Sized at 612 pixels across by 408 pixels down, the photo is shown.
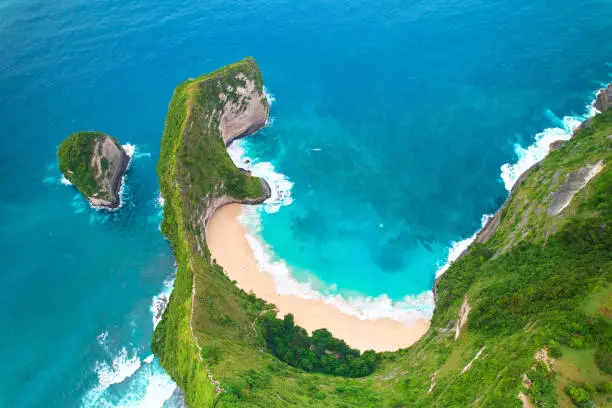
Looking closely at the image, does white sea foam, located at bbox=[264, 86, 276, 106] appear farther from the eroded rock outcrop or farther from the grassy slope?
the eroded rock outcrop

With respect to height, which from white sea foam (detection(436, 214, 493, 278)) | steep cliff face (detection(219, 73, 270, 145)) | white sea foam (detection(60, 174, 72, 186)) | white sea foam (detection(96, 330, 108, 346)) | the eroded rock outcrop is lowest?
white sea foam (detection(96, 330, 108, 346))

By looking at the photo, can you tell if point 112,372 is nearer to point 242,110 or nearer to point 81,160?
point 81,160

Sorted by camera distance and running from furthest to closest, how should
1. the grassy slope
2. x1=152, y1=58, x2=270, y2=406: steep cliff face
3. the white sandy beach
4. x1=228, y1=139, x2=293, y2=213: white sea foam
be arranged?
x1=228, y1=139, x2=293, y2=213: white sea foam → the grassy slope → the white sandy beach → x1=152, y1=58, x2=270, y2=406: steep cliff face

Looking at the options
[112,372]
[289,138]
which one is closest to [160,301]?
[112,372]

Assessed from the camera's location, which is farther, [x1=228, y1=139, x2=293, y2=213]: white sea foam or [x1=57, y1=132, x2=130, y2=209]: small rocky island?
[x1=228, y1=139, x2=293, y2=213]: white sea foam

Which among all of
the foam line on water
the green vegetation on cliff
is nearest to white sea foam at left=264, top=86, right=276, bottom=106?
the green vegetation on cliff

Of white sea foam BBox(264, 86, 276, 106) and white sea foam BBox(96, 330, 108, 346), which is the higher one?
white sea foam BBox(264, 86, 276, 106)

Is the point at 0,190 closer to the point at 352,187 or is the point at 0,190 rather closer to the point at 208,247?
the point at 208,247
